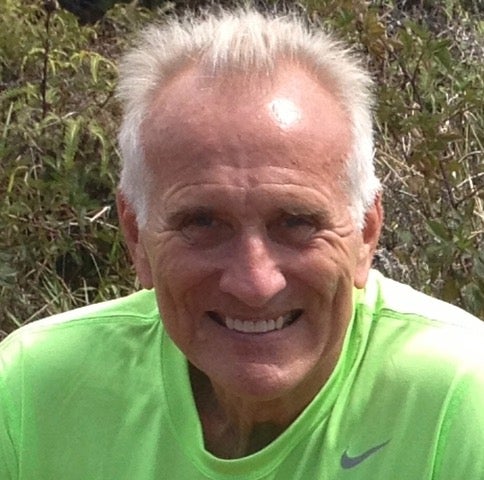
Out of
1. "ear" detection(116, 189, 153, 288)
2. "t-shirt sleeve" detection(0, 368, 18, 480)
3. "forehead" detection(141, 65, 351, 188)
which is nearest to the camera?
"forehead" detection(141, 65, 351, 188)

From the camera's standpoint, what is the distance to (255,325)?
190 centimetres

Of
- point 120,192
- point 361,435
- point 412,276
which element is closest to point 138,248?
point 120,192

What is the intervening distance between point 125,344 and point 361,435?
19.2 inches

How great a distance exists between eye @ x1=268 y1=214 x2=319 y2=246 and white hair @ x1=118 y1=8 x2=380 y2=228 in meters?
0.09

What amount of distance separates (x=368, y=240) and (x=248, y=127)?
32 centimetres

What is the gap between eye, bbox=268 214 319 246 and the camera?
1.85 m

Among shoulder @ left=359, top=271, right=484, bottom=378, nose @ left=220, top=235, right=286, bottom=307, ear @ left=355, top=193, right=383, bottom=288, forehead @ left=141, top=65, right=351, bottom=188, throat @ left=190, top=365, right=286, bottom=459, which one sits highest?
forehead @ left=141, top=65, right=351, bottom=188

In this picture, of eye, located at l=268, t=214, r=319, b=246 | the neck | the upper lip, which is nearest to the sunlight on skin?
eye, located at l=268, t=214, r=319, b=246

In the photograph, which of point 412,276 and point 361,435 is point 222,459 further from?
point 412,276

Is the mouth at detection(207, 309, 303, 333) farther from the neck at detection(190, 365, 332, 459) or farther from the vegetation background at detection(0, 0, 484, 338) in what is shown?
the vegetation background at detection(0, 0, 484, 338)

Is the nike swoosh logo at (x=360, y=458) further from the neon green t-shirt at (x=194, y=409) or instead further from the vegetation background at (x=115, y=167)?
the vegetation background at (x=115, y=167)

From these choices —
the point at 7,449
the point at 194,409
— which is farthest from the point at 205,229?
the point at 7,449

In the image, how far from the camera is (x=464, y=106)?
14.7 feet

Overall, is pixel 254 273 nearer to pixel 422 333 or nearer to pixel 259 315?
pixel 259 315
